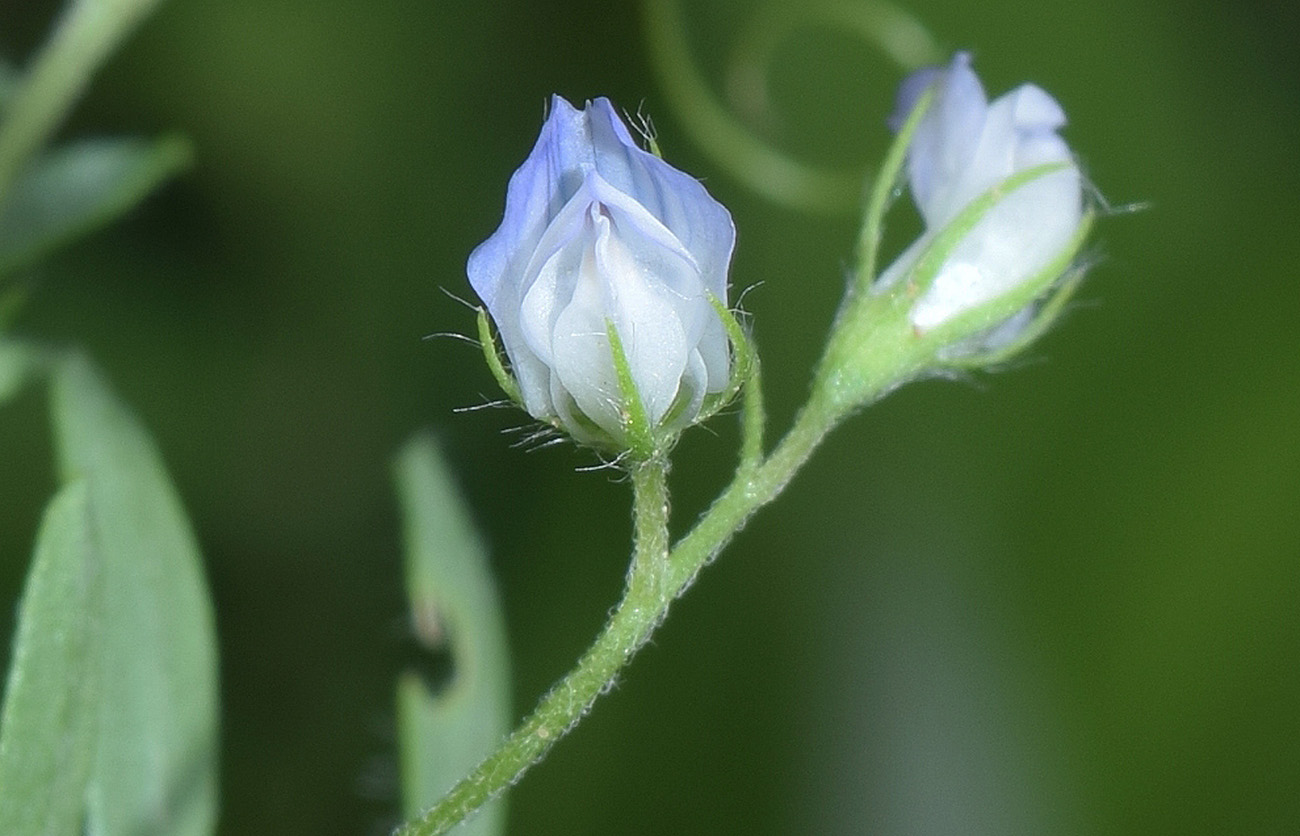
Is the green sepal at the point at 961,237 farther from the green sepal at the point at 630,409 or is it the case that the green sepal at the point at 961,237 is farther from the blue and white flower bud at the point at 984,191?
the green sepal at the point at 630,409

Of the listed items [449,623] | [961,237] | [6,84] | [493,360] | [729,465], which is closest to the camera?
[493,360]

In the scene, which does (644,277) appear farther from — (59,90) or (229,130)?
(229,130)

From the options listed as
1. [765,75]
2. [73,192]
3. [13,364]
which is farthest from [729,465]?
[13,364]

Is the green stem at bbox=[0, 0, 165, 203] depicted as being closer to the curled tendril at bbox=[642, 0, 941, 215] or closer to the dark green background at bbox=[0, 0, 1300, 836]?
the dark green background at bbox=[0, 0, 1300, 836]

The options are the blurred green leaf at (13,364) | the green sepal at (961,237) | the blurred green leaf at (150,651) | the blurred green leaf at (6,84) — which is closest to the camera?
the green sepal at (961,237)

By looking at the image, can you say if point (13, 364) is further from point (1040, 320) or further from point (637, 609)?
point (1040, 320)

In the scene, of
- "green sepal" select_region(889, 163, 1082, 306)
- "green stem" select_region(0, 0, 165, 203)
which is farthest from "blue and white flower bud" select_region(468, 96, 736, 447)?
"green stem" select_region(0, 0, 165, 203)

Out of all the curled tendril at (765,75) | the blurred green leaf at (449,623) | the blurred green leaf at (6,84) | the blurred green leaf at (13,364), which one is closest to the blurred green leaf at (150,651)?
the blurred green leaf at (13,364)
